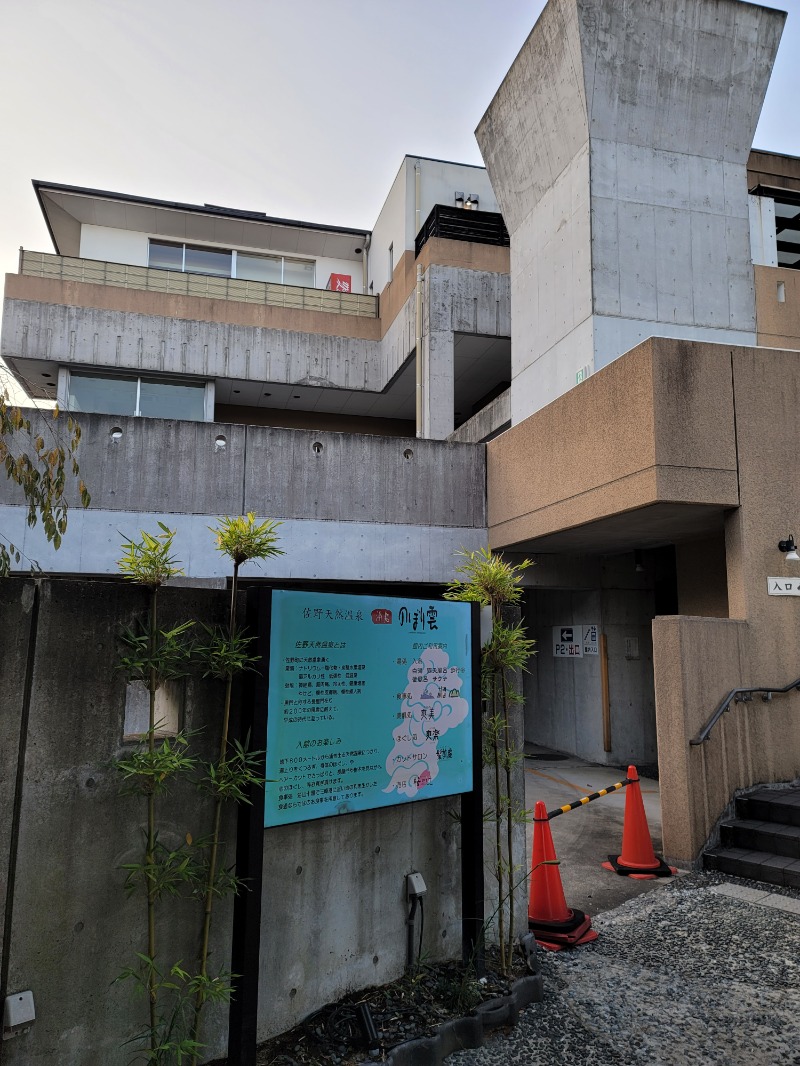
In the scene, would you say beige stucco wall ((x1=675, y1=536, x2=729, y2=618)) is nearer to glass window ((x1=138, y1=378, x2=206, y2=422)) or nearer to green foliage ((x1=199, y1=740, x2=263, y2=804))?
green foliage ((x1=199, y1=740, x2=263, y2=804))

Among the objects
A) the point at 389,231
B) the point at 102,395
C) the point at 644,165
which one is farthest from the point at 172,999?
the point at 389,231

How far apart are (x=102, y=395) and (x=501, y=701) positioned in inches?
554

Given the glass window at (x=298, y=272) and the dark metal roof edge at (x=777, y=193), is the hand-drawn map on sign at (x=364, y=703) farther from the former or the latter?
the glass window at (x=298, y=272)

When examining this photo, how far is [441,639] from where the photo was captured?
4.29m

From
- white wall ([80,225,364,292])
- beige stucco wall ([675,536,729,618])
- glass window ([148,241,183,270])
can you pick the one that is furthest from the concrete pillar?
glass window ([148,241,183,270])

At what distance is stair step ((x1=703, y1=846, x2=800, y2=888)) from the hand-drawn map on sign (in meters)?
3.59

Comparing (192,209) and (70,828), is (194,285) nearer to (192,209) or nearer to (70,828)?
(192,209)

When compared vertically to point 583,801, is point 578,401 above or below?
above

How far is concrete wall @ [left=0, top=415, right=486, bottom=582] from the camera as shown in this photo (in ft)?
33.4

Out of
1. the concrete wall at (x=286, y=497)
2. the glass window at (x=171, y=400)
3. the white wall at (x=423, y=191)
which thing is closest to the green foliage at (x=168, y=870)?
the concrete wall at (x=286, y=497)

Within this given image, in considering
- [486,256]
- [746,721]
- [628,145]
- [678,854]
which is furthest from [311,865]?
[486,256]

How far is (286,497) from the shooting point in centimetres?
1086

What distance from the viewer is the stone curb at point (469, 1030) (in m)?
3.54

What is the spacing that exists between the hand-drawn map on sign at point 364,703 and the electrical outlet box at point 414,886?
1.54 ft
